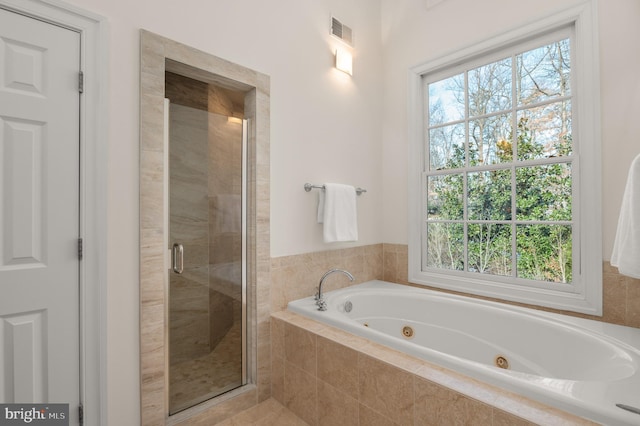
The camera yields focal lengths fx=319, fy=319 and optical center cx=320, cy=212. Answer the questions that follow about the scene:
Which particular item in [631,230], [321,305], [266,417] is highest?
[631,230]

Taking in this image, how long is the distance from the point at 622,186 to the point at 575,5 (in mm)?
1091

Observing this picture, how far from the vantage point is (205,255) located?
1873 mm

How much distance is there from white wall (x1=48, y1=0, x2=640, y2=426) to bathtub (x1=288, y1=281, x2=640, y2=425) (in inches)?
19.3

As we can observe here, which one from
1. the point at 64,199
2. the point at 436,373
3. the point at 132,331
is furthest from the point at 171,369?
the point at 436,373

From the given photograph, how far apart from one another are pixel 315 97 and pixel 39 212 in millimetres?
1734

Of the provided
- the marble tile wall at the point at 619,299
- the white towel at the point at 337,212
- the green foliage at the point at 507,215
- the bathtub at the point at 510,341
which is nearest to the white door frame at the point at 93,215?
the bathtub at the point at 510,341

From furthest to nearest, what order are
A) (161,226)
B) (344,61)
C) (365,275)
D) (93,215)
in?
(365,275) → (344,61) → (161,226) → (93,215)

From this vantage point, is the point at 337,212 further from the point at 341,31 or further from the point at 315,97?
the point at 341,31

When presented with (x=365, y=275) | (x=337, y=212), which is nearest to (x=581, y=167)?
(x=337, y=212)

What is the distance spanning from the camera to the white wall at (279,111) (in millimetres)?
1445

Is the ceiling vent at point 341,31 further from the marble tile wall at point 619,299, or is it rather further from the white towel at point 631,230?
the marble tile wall at point 619,299

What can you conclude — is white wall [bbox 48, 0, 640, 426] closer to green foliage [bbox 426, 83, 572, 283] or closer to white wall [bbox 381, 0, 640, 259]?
white wall [bbox 381, 0, 640, 259]

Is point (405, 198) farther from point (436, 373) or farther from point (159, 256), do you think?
point (159, 256)
